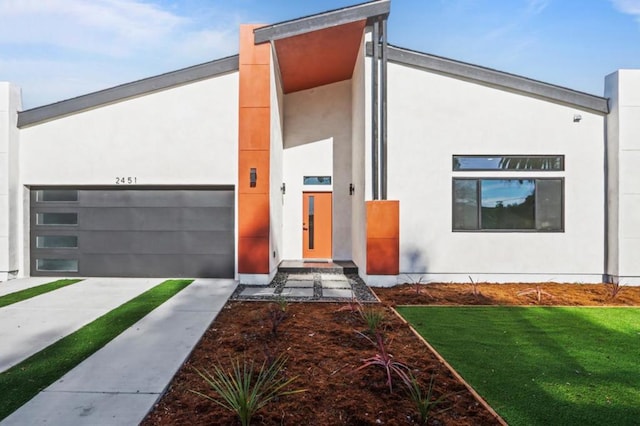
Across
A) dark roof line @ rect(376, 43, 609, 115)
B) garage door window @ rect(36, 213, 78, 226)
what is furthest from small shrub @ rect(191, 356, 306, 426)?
dark roof line @ rect(376, 43, 609, 115)

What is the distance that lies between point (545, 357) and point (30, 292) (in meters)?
8.11

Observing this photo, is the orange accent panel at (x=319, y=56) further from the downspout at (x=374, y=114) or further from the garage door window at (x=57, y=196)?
the garage door window at (x=57, y=196)

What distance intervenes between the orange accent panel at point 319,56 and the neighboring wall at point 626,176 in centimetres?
560

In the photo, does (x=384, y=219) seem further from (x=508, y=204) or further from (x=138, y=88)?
(x=138, y=88)

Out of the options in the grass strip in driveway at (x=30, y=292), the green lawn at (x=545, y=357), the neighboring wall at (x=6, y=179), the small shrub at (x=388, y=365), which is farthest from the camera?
the neighboring wall at (x=6, y=179)

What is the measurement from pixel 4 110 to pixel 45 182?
1680 mm

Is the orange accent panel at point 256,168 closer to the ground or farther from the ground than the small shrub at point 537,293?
farther from the ground

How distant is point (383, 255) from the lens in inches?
265

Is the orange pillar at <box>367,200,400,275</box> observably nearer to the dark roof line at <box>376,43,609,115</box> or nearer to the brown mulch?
the brown mulch

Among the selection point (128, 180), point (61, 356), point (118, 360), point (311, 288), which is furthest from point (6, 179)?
point (311, 288)

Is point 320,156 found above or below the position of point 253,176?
above

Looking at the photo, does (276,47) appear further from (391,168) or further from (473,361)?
(473,361)

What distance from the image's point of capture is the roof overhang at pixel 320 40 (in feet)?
21.8

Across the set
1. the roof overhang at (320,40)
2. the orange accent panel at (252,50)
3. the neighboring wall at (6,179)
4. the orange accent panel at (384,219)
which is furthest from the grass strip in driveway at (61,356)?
the roof overhang at (320,40)
